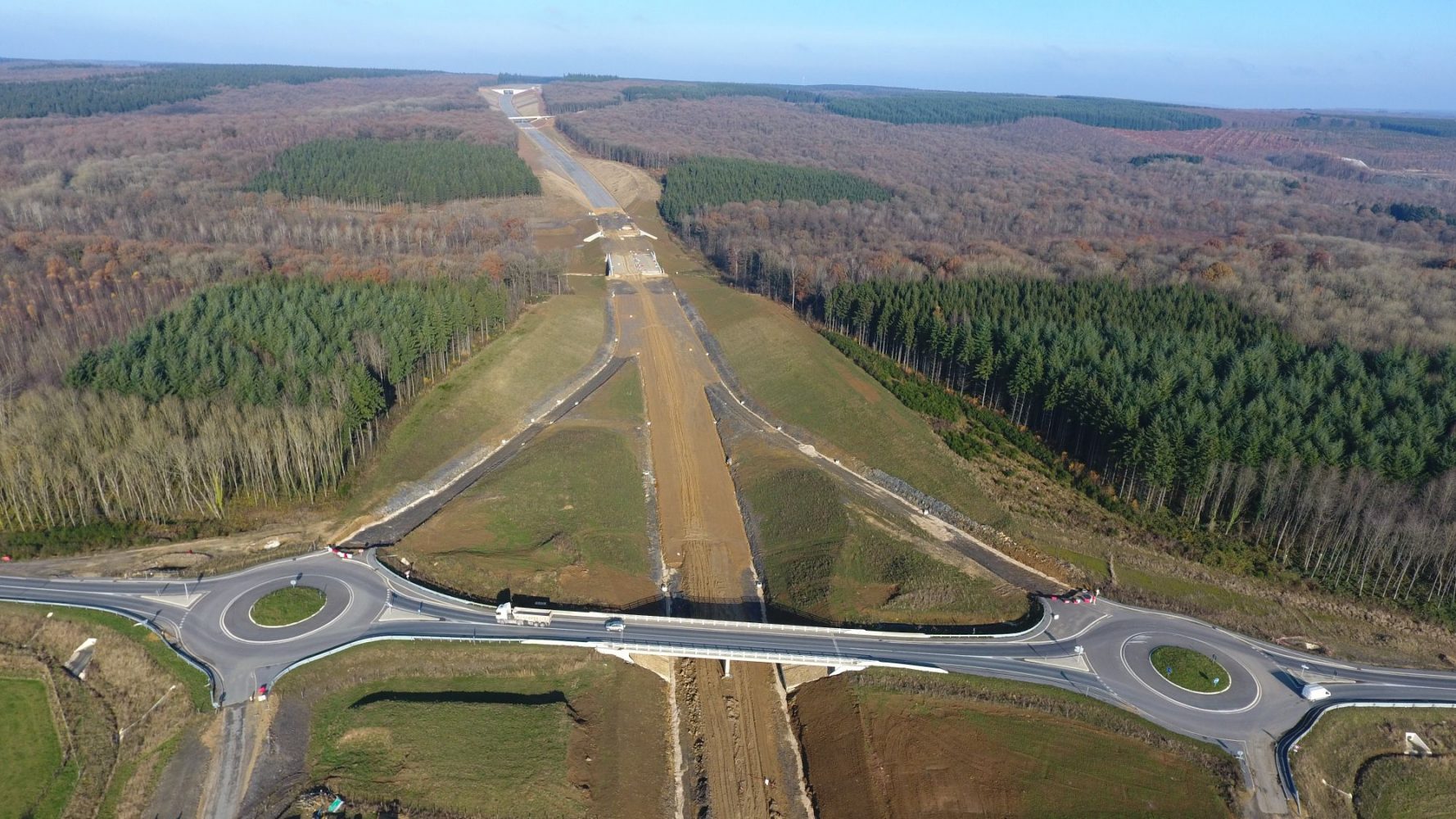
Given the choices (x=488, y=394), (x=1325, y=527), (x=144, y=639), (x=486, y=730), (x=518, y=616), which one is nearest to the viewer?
(x=486, y=730)

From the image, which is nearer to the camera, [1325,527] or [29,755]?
[29,755]

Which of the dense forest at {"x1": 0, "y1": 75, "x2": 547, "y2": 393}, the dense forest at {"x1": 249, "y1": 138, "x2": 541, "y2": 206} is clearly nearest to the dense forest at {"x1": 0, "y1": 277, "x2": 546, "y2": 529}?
the dense forest at {"x1": 0, "y1": 75, "x2": 547, "y2": 393}

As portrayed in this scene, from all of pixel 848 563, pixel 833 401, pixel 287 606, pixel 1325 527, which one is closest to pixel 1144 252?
pixel 833 401

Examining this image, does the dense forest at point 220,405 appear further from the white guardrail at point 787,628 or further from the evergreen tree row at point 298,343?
the white guardrail at point 787,628

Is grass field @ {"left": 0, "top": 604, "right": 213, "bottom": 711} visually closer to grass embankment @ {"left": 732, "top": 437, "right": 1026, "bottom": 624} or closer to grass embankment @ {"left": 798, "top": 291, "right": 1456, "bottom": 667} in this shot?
grass embankment @ {"left": 732, "top": 437, "right": 1026, "bottom": 624}

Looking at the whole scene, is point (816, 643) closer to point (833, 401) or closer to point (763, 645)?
point (763, 645)

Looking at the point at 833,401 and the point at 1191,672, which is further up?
the point at 833,401

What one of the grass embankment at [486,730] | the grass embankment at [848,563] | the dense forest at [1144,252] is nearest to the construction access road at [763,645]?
the grass embankment at [486,730]

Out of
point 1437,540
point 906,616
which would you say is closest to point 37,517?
point 906,616
